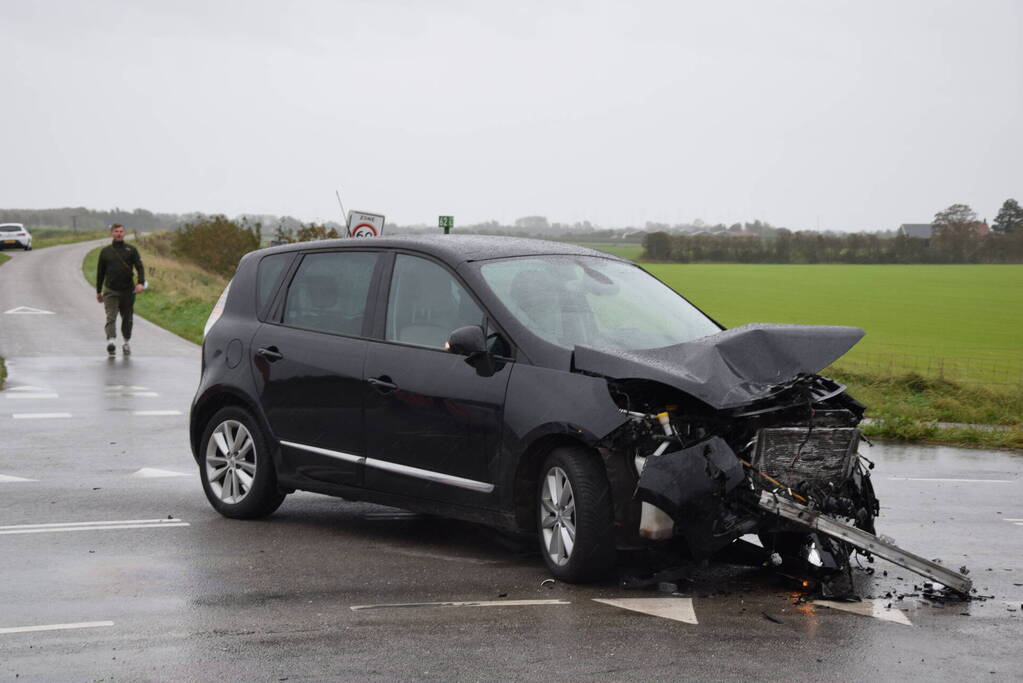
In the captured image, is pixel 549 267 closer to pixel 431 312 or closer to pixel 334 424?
pixel 431 312

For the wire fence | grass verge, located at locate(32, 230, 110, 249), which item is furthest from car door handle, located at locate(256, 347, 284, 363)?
grass verge, located at locate(32, 230, 110, 249)

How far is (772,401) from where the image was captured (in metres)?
6.85

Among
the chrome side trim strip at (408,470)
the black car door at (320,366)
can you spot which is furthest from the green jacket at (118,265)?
the chrome side trim strip at (408,470)

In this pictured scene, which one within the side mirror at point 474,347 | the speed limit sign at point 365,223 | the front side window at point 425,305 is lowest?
the side mirror at point 474,347

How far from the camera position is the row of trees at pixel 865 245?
5762 cm

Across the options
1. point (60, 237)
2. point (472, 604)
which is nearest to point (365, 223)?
point (472, 604)

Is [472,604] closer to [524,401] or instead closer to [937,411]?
[524,401]

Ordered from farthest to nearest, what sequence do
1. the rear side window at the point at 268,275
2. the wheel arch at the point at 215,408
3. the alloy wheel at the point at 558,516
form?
1. the rear side window at the point at 268,275
2. the wheel arch at the point at 215,408
3. the alloy wheel at the point at 558,516

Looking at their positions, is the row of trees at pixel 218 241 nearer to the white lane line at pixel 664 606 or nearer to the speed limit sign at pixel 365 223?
the speed limit sign at pixel 365 223

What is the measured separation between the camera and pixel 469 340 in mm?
7293

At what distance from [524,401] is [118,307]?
1714cm

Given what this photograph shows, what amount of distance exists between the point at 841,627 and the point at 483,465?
2127mm

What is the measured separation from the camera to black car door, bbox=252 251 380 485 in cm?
822

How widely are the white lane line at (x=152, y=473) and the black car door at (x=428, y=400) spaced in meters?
3.40
